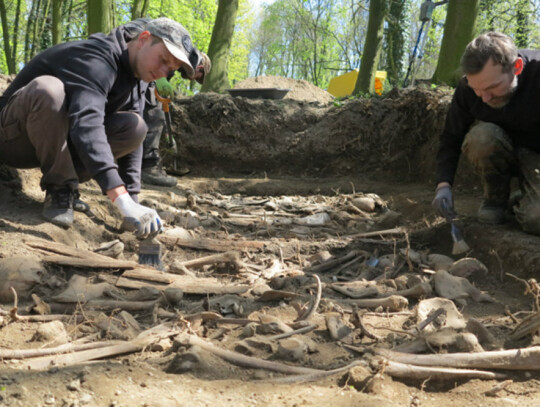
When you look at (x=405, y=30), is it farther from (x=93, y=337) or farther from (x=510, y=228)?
(x=93, y=337)

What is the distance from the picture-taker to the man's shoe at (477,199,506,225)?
12.1ft

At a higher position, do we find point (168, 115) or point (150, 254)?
point (168, 115)

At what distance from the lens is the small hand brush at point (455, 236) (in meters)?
3.46

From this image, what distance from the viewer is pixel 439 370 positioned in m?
1.85

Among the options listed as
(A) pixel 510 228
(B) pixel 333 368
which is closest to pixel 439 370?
(B) pixel 333 368

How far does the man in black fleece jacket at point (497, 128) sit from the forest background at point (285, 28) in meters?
3.90

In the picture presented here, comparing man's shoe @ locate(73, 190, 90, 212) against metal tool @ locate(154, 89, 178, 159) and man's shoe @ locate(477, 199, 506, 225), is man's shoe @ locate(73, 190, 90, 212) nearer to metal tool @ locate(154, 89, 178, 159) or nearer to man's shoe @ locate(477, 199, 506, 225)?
metal tool @ locate(154, 89, 178, 159)

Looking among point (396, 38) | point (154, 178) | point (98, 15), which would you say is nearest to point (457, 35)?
point (154, 178)

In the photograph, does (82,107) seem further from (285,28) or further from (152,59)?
(285,28)

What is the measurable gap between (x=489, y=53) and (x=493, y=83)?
0.63 feet

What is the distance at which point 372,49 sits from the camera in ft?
32.2

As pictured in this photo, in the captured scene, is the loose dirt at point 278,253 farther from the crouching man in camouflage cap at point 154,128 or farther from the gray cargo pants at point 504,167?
the crouching man in camouflage cap at point 154,128

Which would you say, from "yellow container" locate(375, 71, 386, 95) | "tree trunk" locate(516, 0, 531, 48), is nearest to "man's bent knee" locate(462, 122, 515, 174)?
"yellow container" locate(375, 71, 386, 95)

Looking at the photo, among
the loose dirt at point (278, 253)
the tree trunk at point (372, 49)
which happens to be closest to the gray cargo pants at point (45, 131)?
the loose dirt at point (278, 253)
